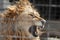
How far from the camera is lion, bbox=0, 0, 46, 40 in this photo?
5.38ft

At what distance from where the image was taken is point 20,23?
164 centimetres

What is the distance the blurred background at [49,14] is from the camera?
183cm

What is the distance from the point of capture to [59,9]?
3.04 m

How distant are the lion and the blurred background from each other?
78mm

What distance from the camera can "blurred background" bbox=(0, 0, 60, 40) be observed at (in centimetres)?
183

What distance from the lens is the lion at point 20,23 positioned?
1641 mm

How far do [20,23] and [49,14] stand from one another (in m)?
0.28

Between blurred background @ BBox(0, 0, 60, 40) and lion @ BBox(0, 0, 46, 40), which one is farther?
blurred background @ BBox(0, 0, 60, 40)

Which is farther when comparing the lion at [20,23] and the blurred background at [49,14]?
the blurred background at [49,14]

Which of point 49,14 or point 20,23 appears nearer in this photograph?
point 20,23

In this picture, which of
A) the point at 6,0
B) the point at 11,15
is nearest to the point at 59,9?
the point at 6,0

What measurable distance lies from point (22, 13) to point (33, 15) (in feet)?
0.30

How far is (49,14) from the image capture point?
1796 mm

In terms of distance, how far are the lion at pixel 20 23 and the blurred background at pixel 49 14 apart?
0.08 m
